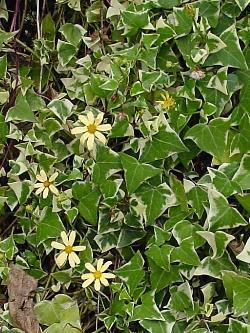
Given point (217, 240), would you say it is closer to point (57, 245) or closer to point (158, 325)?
point (158, 325)

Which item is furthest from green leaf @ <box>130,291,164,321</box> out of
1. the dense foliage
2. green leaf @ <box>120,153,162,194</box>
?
green leaf @ <box>120,153,162,194</box>

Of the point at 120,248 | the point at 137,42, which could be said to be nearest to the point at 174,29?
the point at 137,42

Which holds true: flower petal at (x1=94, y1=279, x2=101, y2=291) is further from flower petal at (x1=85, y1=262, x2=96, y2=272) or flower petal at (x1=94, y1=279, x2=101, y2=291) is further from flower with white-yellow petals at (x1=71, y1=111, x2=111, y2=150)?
flower with white-yellow petals at (x1=71, y1=111, x2=111, y2=150)

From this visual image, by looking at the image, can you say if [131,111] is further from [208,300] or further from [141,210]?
[208,300]

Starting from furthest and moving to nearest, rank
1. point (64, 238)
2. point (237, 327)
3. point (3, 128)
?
point (3, 128) → point (64, 238) → point (237, 327)

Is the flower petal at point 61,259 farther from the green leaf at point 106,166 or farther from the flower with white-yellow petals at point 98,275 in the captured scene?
the green leaf at point 106,166

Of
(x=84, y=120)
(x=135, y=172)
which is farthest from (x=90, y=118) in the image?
(x=135, y=172)
